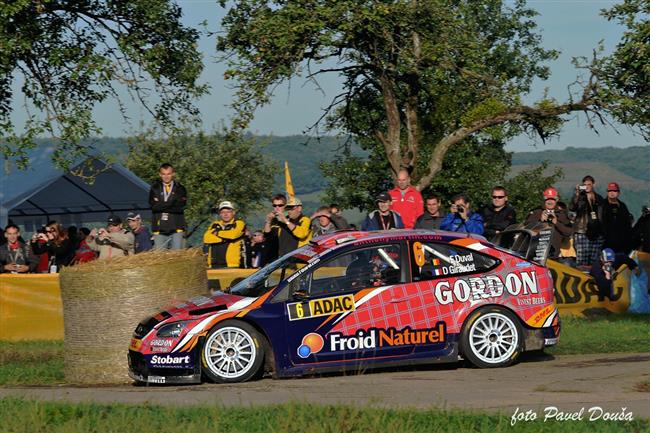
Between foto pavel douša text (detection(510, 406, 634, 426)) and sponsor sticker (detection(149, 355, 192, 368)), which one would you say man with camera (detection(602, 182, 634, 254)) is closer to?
sponsor sticker (detection(149, 355, 192, 368))

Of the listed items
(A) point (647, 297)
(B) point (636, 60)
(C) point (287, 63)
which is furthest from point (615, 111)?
(A) point (647, 297)

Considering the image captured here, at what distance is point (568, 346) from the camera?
49.6 ft

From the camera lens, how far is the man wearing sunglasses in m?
18.0

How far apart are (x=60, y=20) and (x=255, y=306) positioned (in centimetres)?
1145

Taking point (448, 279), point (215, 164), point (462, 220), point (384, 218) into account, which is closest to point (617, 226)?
point (462, 220)

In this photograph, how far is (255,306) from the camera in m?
12.7

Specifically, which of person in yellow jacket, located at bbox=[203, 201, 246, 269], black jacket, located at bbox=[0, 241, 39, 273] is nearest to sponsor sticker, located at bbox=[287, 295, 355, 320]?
person in yellow jacket, located at bbox=[203, 201, 246, 269]

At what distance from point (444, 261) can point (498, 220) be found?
197 inches

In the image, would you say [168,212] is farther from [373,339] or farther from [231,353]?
[373,339]

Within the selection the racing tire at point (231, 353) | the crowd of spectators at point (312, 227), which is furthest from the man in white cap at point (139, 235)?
the racing tire at point (231, 353)

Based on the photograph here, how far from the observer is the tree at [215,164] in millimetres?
57469

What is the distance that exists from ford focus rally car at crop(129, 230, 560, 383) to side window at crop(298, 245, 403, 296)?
0.04 ft

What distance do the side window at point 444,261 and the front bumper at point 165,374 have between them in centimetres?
259

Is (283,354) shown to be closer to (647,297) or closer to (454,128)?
(647,297)
